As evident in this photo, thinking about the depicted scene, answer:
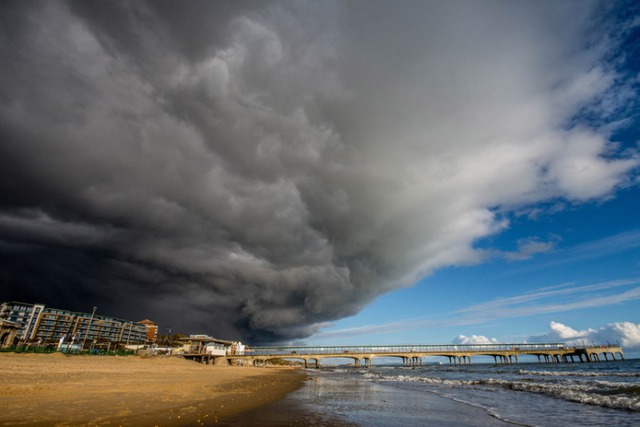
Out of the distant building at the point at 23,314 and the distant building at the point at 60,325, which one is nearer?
the distant building at the point at 23,314

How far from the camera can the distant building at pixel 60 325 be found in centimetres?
13162

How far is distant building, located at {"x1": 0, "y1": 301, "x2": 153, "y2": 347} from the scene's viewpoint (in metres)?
132

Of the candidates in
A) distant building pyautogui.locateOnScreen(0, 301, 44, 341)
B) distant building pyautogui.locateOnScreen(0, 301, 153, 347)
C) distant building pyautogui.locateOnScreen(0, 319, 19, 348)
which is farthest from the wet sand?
distant building pyautogui.locateOnScreen(0, 301, 44, 341)

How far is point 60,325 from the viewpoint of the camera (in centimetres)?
14662

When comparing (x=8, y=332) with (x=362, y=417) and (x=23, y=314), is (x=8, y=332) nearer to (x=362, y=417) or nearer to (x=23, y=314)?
(x=23, y=314)

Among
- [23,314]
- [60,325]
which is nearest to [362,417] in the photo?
[23,314]

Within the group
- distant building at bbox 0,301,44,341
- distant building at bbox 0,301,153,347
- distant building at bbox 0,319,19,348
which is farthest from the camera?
distant building at bbox 0,301,153,347

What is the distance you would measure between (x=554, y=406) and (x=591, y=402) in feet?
10.2

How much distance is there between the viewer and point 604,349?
143250 millimetres

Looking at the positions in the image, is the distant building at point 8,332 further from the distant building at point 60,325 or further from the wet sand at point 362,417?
the wet sand at point 362,417

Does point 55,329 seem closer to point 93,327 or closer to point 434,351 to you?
point 93,327

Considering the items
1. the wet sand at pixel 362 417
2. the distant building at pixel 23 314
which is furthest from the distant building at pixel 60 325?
the wet sand at pixel 362 417

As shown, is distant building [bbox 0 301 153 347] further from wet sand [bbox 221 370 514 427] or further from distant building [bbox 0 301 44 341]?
Answer: wet sand [bbox 221 370 514 427]

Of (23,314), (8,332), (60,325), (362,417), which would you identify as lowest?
(362,417)
